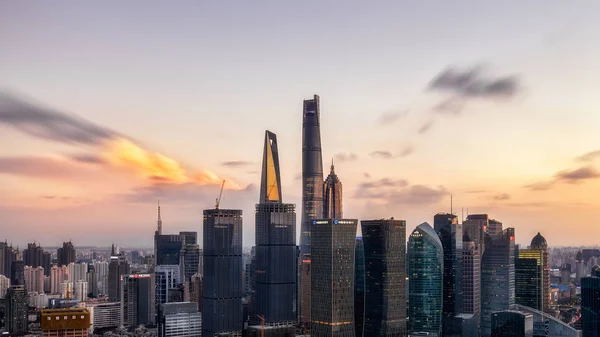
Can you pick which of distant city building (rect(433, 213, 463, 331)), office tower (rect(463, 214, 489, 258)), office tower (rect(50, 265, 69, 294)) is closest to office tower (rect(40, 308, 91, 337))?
distant city building (rect(433, 213, 463, 331))

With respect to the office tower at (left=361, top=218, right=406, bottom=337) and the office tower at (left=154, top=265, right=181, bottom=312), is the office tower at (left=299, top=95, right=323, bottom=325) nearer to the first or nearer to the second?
the office tower at (left=154, top=265, right=181, bottom=312)

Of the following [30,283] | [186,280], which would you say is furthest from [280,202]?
[30,283]

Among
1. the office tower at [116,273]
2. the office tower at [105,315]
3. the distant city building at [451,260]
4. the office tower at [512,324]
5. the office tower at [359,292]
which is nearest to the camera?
the office tower at [512,324]

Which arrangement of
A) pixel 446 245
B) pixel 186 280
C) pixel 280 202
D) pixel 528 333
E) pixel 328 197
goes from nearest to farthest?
pixel 528 333, pixel 446 245, pixel 280 202, pixel 186 280, pixel 328 197

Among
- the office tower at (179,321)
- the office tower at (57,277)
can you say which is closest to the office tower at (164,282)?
the office tower at (179,321)

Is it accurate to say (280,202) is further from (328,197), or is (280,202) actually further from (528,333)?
(528,333)

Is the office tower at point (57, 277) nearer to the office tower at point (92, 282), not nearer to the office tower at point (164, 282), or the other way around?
the office tower at point (92, 282)

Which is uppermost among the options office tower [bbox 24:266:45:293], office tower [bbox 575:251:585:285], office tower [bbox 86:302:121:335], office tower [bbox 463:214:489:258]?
office tower [bbox 463:214:489:258]
